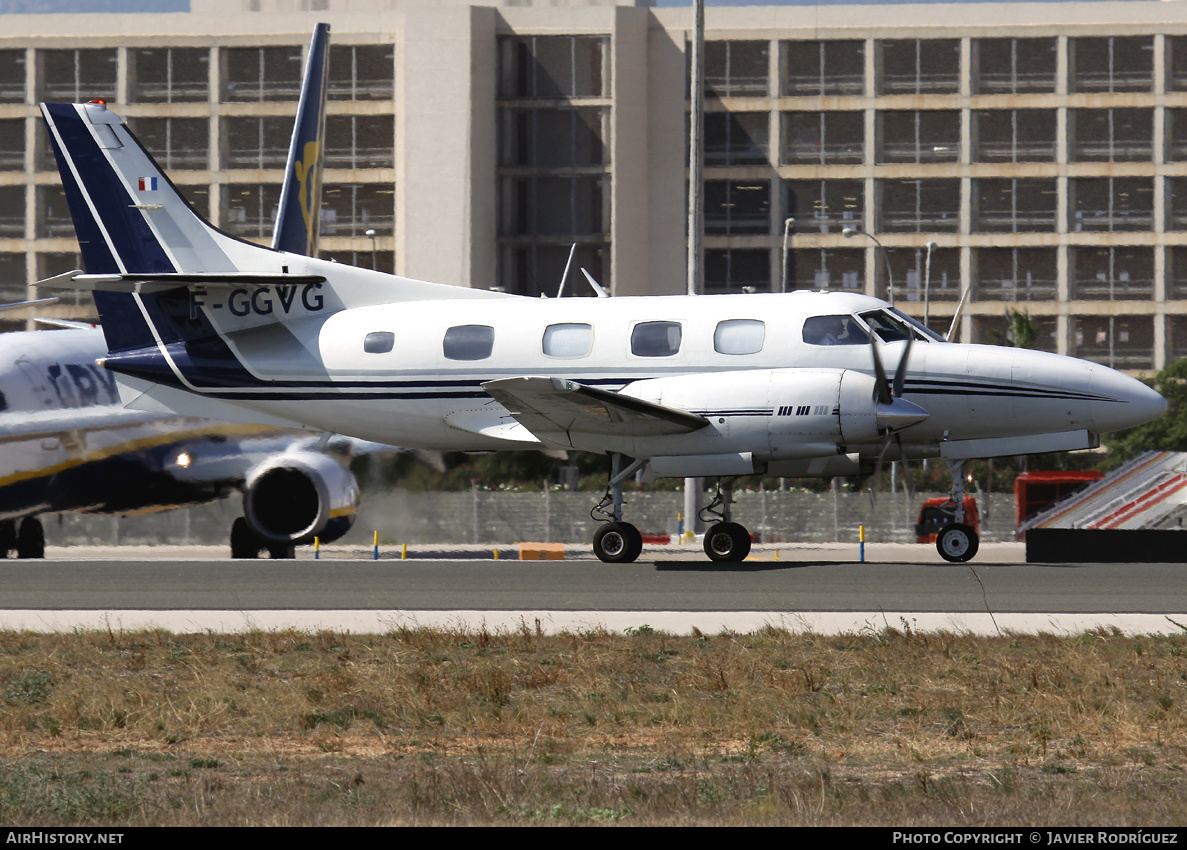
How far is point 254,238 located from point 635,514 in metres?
38.3

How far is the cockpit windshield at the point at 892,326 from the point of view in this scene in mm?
20688

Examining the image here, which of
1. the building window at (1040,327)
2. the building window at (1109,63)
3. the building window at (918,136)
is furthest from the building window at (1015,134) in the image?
the building window at (1040,327)

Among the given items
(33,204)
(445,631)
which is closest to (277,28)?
(33,204)

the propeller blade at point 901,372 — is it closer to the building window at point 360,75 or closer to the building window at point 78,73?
the building window at point 360,75

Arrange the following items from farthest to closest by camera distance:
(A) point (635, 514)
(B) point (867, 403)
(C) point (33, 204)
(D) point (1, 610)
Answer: (C) point (33, 204) → (A) point (635, 514) → (B) point (867, 403) → (D) point (1, 610)

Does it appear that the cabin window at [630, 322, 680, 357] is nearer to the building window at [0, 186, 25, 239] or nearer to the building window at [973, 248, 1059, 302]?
the building window at [973, 248, 1059, 302]

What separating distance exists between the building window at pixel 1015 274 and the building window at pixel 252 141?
39492 millimetres

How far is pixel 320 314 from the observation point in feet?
76.0

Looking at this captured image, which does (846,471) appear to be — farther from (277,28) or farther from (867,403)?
(277,28)

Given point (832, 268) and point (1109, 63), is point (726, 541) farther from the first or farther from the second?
point (1109, 63)

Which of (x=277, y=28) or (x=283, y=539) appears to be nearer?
(x=283, y=539)

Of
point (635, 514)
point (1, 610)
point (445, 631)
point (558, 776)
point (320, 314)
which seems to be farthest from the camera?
point (635, 514)

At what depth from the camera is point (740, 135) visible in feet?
260

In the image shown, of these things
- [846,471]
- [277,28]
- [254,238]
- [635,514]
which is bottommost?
[635,514]
